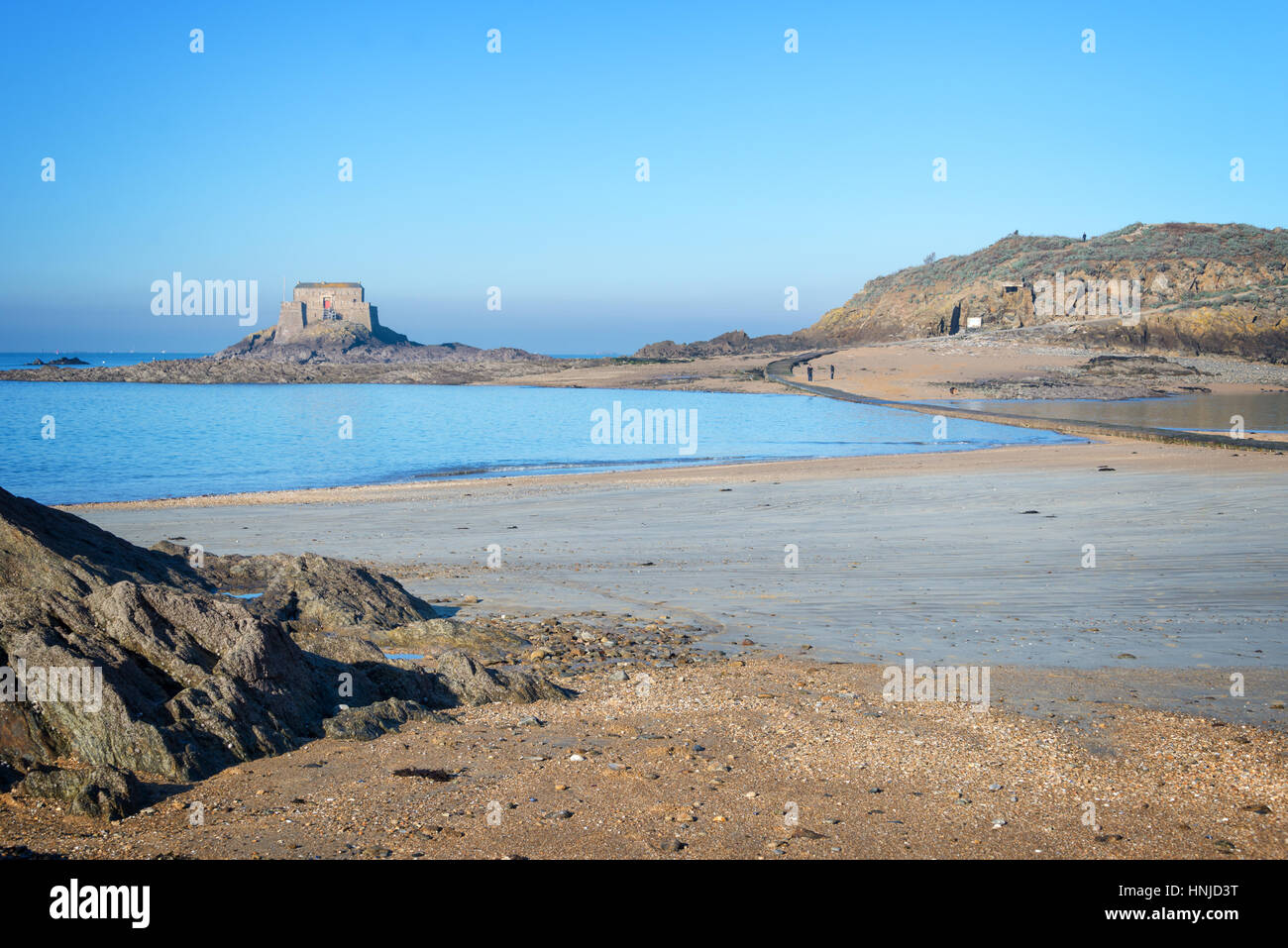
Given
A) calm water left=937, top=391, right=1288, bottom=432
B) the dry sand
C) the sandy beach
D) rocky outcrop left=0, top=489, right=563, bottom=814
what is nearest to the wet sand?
the sandy beach

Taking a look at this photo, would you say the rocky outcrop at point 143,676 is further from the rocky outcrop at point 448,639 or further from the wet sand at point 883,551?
the wet sand at point 883,551

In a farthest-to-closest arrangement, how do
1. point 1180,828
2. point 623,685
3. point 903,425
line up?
point 903,425 < point 623,685 < point 1180,828

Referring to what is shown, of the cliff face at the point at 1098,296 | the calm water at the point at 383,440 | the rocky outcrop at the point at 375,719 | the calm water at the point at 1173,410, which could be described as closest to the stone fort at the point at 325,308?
the cliff face at the point at 1098,296

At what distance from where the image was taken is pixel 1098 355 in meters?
56.1

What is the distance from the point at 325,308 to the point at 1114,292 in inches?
4711

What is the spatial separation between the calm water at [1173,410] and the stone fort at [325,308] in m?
123

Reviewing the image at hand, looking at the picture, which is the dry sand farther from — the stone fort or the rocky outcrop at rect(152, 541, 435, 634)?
the stone fort

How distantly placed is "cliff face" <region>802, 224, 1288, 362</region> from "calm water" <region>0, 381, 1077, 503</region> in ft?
99.6

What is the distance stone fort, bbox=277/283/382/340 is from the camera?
148 metres

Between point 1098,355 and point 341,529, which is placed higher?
point 1098,355

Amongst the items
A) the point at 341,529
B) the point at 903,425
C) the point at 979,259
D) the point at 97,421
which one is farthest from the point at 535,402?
the point at 979,259

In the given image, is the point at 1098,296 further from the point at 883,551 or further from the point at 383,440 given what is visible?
the point at 883,551
